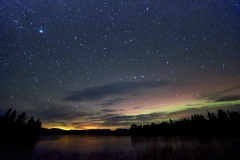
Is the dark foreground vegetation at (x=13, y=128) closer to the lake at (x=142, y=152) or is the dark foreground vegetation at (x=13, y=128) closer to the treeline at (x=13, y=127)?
the treeline at (x=13, y=127)

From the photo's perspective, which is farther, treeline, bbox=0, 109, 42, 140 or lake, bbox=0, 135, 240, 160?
treeline, bbox=0, 109, 42, 140

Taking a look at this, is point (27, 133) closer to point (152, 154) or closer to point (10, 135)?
point (10, 135)

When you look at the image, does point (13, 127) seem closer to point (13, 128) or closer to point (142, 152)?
point (13, 128)

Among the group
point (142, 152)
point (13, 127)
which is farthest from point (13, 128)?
point (142, 152)

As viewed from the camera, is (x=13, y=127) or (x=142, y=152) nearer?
(x=142, y=152)

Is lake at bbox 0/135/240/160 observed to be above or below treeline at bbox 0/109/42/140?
below

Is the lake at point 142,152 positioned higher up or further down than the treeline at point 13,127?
further down

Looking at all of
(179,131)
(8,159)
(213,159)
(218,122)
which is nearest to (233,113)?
(218,122)

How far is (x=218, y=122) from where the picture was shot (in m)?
184

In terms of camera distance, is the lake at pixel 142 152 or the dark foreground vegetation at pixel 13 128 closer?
the lake at pixel 142 152

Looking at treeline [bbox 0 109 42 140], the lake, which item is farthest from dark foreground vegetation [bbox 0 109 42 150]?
the lake

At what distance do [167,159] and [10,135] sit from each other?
484ft

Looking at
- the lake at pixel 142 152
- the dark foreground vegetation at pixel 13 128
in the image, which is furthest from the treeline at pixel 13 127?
the lake at pixel 142 152

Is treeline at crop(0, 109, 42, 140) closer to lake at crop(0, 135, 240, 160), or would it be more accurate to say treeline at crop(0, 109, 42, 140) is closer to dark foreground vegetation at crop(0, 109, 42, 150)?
dark foreground vegetation at crop(0, 109, 42, 150)
